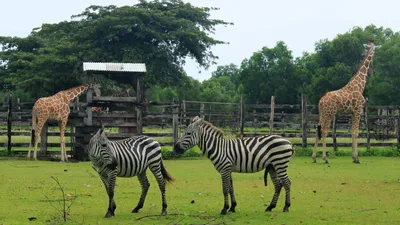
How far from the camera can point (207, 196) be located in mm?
13523

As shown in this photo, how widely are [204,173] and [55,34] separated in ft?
113

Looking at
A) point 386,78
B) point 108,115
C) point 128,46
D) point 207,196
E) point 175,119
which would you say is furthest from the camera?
point 386,78

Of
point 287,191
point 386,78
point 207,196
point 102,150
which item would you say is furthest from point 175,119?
point 386,78

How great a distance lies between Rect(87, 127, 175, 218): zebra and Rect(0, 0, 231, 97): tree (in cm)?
2726

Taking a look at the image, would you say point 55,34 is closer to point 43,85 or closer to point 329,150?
point 43,85

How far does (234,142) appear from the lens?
1178 centimetres

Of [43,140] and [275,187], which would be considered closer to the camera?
[275,187]

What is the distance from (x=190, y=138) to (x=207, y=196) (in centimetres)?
243

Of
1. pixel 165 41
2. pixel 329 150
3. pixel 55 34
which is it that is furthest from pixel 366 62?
pixel 55 34

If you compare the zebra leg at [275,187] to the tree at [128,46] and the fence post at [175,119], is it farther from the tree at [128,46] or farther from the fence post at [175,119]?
the tree at [128,46]

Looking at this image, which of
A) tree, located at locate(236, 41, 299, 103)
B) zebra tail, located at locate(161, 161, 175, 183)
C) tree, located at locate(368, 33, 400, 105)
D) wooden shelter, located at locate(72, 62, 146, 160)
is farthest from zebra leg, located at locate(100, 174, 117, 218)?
tree, located at locate(236, 41, 299, 103)

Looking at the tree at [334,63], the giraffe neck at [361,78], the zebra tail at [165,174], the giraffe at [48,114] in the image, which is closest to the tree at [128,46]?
the tree at [334,63]

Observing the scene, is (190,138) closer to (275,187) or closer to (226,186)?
(226,186)

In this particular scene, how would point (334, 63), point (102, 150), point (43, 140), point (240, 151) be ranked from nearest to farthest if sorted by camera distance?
point (102, 150)
point (240, 151)
point (43, 140)
point (334, 63)
